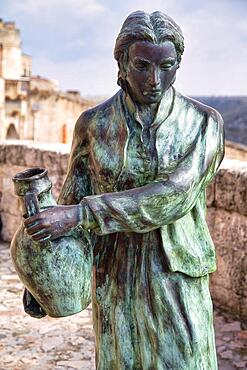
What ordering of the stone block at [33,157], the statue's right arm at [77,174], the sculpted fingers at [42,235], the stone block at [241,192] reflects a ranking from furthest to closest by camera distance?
the stone block at [33,157]
the stone block at [241,192]
the statue's right arm at [77,174]
the sculpted fingers at [42,235]

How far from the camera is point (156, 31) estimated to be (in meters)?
2.25

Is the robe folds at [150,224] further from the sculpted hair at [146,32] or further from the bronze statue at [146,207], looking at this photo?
the sculpted hair at [146,32]

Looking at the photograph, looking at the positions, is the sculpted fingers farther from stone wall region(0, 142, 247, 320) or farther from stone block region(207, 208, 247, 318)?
stone block region(207, 208, 247, 318)

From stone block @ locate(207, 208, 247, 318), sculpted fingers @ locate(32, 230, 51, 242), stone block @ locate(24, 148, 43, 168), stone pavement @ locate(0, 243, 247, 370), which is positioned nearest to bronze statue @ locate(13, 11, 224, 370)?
sculpted fingers @ locate(32, 230, 51, 242)

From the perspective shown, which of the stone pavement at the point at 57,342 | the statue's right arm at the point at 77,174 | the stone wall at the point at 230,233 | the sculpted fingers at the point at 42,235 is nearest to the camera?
the sculpted fingers at the point at 42,235

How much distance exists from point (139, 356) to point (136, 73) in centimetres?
104

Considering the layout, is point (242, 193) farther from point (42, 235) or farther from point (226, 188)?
point (42, 235)

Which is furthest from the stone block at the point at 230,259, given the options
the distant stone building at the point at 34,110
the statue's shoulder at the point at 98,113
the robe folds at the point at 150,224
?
the distant stone building at the point at 34,110

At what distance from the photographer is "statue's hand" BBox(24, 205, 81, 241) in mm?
2227

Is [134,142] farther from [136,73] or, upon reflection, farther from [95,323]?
[95,323]

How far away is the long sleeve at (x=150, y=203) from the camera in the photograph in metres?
2.27

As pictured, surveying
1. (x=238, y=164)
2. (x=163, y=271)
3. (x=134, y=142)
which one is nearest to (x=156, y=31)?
(x=134, y=142)

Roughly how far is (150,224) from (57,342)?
2569mm

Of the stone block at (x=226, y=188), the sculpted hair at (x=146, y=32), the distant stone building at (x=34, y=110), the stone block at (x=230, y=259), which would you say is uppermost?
the sculpted hair at (x=146, y=32)
